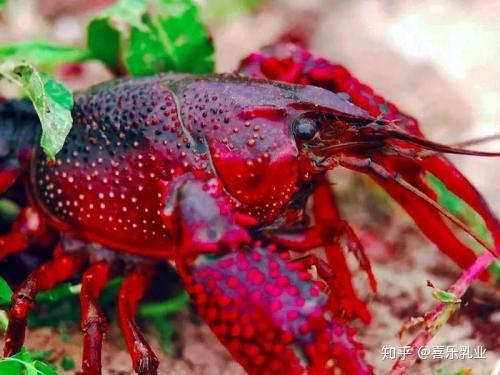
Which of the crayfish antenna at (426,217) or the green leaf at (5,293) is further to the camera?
the crayfish antenna at (426,217)

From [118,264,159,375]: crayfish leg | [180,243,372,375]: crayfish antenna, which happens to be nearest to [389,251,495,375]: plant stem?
[180,243,372,375]: crayfish antenna

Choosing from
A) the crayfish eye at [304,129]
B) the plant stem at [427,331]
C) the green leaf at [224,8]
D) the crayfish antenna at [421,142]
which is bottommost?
the plant stem at [427,331]

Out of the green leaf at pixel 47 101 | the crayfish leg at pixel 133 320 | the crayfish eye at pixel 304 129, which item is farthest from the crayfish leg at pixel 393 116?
the crayfish leg at pixel 133 320

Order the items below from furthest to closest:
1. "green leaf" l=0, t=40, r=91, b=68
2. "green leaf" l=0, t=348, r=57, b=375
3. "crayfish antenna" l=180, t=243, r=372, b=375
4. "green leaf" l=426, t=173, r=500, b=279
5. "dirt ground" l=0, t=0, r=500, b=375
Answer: "green leaf" l=0, t=40, r=91, b=68 < "dirt ground" l=0, t=0, r=500, b=375 < "green leaf" l=426, t=173, r=500, b=279 < "green leaf" l=0, t=348, r=57, b=375 < "crayfish antenna" l=180, t=243, r=372, b=375

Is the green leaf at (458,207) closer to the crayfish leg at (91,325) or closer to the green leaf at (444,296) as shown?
the green leaf at (444,296)

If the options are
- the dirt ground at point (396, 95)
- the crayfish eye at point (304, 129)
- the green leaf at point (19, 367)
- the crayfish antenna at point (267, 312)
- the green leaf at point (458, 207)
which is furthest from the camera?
the dirt ground at point (396, 95)

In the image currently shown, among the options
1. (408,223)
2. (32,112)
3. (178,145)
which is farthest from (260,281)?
(408,223)

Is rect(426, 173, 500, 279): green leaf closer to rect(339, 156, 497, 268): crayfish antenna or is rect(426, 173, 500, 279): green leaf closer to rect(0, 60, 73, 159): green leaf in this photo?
rect(339, 156, 497, 268): crayfish antenna
